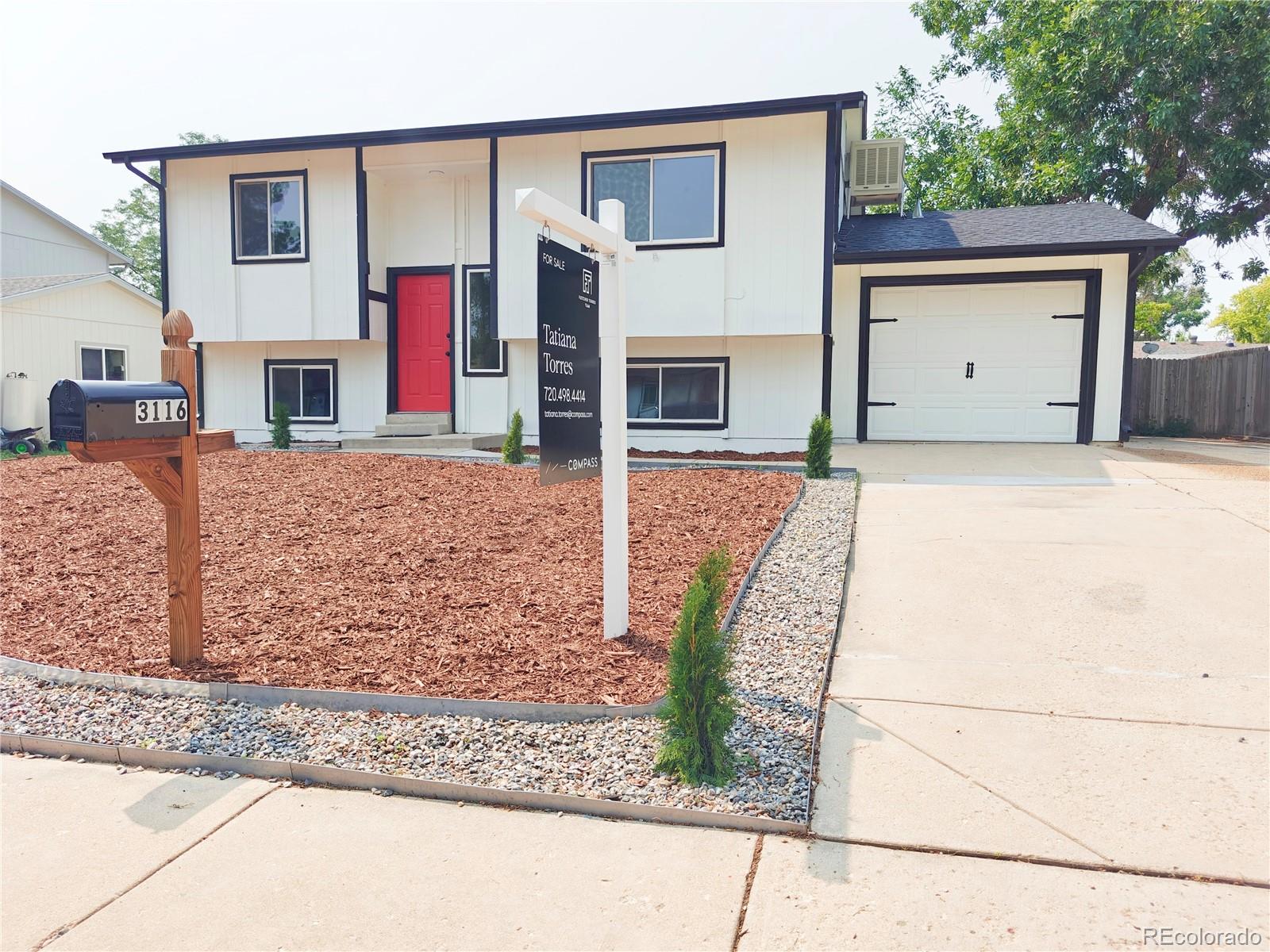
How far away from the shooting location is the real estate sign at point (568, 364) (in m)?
3.81

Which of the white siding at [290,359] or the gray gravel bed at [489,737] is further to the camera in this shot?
the white siding at [290,359]

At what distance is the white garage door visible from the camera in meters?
12.5

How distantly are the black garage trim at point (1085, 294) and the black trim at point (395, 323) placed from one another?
21.3 ft

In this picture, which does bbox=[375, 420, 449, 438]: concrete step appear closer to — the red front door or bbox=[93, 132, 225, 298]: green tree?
the red front door

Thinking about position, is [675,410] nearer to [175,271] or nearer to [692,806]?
[175,271]

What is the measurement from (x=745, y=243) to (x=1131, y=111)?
1117 centimetres

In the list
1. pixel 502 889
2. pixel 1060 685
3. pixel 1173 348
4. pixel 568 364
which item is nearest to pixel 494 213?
pixel 568 364

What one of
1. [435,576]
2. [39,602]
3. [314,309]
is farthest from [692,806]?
[314,309]

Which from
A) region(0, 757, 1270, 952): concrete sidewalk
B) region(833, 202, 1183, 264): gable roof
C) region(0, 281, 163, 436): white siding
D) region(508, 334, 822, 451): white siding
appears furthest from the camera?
region(0, 281, 163, 436): white siding

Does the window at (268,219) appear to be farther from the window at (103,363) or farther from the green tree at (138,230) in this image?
the green tree at (138,230)

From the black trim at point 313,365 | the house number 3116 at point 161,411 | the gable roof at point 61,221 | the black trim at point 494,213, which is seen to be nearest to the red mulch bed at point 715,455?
the black trim at point 494,213

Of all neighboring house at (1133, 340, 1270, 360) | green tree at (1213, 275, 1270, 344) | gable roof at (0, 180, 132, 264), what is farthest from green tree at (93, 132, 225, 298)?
green tree at (1213, 275, 1270, 344)

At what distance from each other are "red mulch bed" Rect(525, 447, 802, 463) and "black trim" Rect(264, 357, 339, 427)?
393cm

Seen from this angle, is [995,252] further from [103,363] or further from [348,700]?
[103,363]
